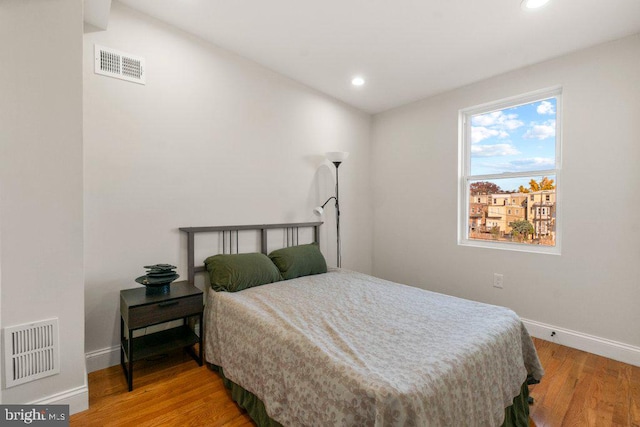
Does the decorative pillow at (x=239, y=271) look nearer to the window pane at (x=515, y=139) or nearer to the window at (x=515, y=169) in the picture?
the window at (x=515, y=169)

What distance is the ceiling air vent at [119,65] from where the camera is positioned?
7.05 feet

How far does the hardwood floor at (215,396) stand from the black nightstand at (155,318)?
0.41 feet

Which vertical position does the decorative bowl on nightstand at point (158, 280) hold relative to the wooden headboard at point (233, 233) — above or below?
below

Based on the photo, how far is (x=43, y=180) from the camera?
5.28ft

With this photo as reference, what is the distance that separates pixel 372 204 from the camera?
164 inches

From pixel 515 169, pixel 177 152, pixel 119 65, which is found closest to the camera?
pixel 119 65

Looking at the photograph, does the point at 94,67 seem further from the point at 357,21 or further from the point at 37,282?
the point at 357,21

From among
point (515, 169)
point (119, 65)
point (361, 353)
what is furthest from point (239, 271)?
point (515, 169)

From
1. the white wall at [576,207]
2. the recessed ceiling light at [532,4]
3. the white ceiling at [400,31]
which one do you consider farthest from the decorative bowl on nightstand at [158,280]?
the recessed ceiling light at [532,4]

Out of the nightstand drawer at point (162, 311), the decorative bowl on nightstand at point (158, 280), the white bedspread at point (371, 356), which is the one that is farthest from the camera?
the decorative bowl on nightstand at point (158, 280)

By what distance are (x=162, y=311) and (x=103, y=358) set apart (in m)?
0.71

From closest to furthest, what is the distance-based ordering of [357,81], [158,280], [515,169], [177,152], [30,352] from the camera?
[30,352] < [158,280] < [177,152] < [515,169] < [357,81]

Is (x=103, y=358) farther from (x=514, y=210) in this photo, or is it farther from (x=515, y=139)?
(x=515, y=139)

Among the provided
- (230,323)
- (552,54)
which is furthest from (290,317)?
(552,54)
